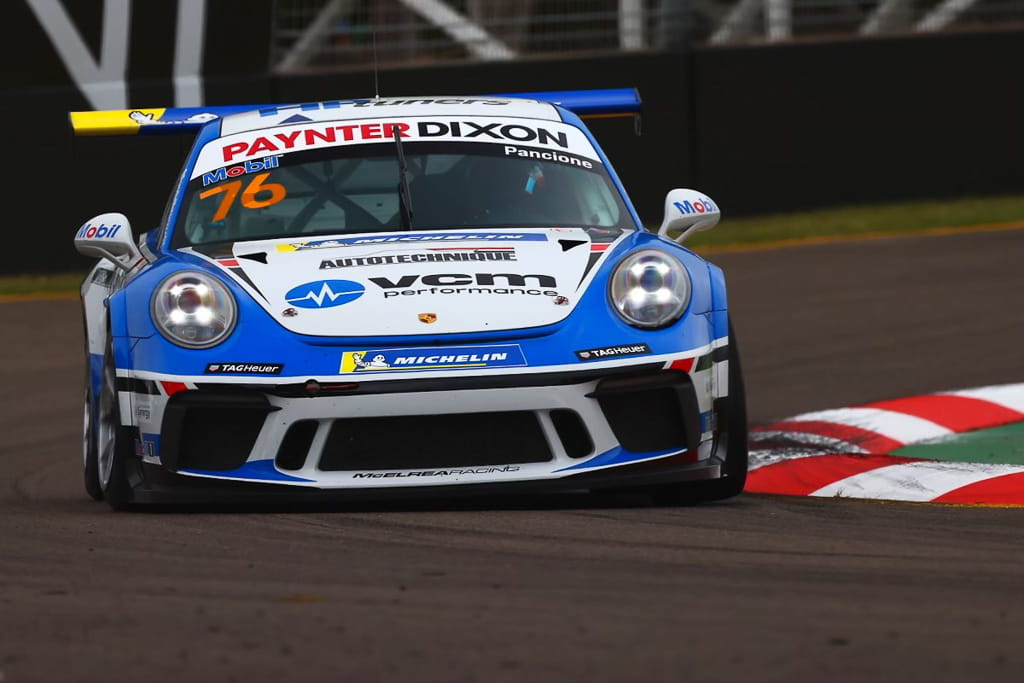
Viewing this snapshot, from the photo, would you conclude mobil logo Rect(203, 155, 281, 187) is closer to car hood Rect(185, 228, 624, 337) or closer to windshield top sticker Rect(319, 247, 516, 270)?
car hood Rect(185, 228, 624, 337)

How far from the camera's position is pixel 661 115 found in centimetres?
1577

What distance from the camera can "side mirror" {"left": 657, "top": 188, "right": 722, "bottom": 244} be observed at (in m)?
6.58

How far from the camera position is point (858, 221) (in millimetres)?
15914

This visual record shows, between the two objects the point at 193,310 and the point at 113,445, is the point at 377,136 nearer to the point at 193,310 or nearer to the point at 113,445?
the point at 193,310

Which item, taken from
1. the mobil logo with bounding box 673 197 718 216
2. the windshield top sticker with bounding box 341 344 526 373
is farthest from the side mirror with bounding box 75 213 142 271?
the mobil logo with bounding box 673 197 718 216

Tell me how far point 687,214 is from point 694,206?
0.06 metres

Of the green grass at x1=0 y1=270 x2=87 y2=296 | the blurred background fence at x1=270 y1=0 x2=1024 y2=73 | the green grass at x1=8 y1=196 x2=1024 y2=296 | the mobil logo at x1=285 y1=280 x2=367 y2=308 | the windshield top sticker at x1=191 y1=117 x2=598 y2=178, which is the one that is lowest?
the green grass at x1=8 y1=196 x2=1024 y2=296

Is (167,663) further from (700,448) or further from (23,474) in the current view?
(23,474)

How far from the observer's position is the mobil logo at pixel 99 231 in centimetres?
641

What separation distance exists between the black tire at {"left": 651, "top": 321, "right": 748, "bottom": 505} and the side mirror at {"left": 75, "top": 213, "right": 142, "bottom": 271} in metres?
1.82

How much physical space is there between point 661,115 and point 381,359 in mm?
10585

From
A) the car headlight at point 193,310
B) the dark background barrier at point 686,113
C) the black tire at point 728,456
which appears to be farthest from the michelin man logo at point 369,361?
the dark background barrier at point 686,113

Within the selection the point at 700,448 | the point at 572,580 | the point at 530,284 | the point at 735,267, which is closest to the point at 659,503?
the point at 700,448

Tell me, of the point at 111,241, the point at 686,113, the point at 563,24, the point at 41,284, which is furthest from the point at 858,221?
the point at 111,241
